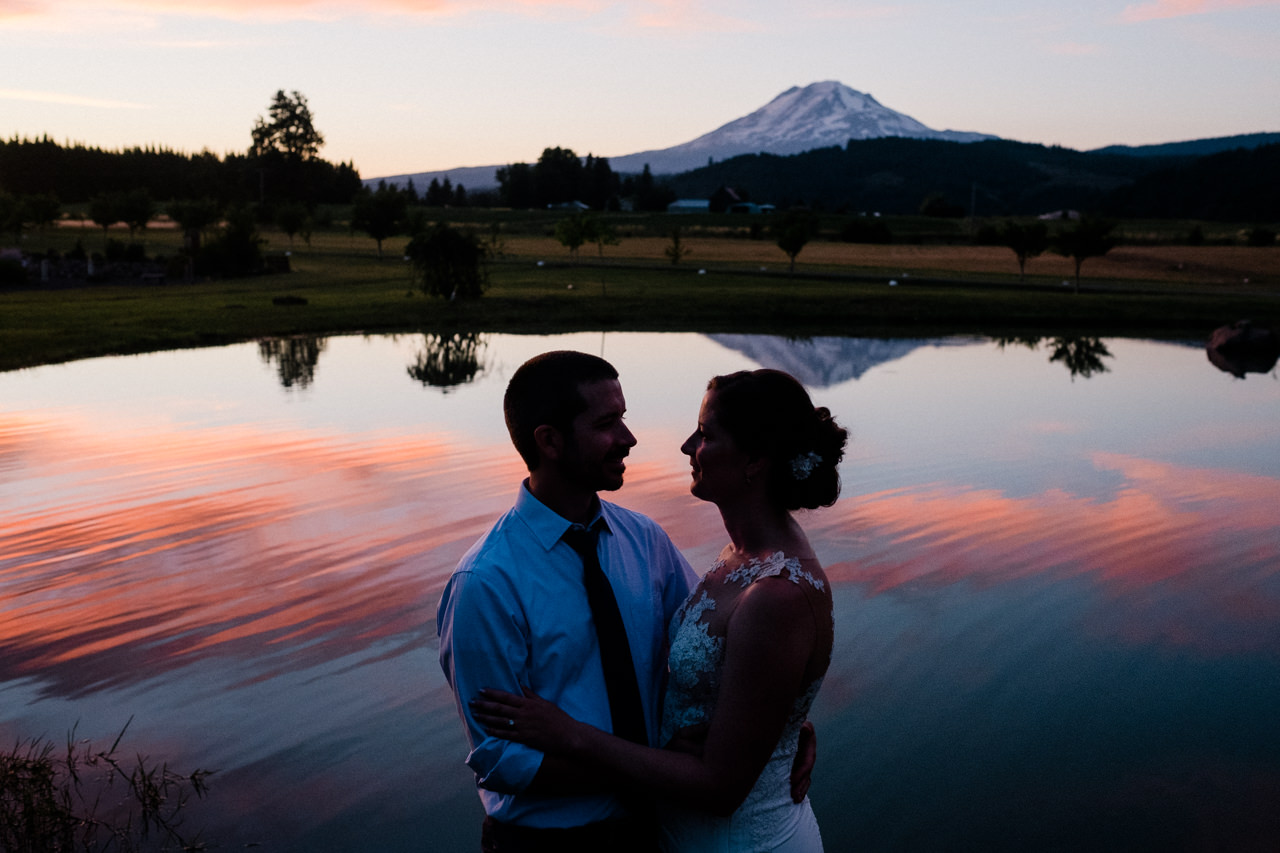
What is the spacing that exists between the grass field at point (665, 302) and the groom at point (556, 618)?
95.8 ft

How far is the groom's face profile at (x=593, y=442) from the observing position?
10.3 feet

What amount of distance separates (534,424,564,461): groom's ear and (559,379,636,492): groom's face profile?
1cm

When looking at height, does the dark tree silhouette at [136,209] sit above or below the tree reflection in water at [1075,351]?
above

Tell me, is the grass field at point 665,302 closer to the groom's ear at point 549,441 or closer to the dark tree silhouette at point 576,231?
the dark tree silhouette at point 576,231

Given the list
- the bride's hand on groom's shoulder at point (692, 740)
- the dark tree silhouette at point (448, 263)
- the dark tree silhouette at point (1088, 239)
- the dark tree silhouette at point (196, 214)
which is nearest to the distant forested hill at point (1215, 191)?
the dark tree silhouette at point (1088, 239)

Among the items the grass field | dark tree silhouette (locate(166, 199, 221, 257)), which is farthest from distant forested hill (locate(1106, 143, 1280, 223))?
dark tree silhouette (locate(166, 199, 221, 257))

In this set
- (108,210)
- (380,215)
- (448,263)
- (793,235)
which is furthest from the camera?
(108,210)

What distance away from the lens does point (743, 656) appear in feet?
9.33

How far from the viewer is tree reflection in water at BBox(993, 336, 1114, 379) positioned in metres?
30.1

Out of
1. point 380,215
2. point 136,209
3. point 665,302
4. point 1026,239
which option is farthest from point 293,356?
point 136,209

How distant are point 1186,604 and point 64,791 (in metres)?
9.50

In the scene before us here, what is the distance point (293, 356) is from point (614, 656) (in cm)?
2998

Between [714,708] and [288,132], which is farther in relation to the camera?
[288,132]

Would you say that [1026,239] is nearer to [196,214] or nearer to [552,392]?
[196,214]
